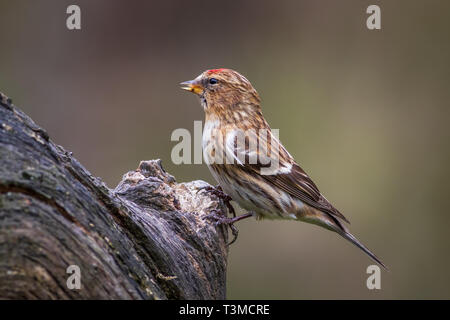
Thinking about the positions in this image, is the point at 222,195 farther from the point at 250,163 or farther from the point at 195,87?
the point at 195,87

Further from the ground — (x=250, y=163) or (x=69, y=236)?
(x=250, y=163)

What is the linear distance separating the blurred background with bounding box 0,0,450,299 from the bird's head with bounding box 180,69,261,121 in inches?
107

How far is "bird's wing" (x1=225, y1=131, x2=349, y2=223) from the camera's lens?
169 inches

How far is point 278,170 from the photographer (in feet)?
14.5

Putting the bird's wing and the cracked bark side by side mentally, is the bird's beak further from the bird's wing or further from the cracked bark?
the cracked bark

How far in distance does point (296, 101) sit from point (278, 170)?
4.22 meters

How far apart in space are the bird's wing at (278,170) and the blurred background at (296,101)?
2.89 meters

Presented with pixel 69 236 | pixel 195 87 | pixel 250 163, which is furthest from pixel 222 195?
pixel 69 236

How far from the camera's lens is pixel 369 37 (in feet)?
29.4

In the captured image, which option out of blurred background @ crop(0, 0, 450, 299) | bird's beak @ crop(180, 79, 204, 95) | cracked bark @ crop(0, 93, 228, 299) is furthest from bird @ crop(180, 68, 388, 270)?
blurred background @ crop(0, 0, 450, 299)

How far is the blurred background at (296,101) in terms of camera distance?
7.62 m

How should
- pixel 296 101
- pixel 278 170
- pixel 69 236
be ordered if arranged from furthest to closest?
pixel 296 101, pixel 278 170, pixel 69 236

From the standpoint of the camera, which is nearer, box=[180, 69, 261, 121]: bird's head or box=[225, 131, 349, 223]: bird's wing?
box=[225, 131, 349, 223]: bird's wing
